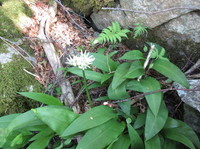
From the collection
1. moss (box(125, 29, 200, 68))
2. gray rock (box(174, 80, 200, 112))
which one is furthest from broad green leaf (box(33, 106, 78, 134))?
moss (box(125, 29, 200, 68))

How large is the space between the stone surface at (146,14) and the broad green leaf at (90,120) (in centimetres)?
126

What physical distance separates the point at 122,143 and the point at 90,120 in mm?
318

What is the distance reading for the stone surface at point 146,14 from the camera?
2.09 meters

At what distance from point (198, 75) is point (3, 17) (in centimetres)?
257

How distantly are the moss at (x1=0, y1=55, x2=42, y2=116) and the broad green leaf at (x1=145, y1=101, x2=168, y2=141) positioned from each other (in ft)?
4.26

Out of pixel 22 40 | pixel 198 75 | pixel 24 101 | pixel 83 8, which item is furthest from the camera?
pixel 83 8

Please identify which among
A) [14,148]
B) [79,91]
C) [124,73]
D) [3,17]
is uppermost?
[3,17]

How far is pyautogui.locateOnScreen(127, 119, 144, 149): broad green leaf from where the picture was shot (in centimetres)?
152

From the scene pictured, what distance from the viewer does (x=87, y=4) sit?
2.87m

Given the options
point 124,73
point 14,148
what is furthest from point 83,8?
point 14,148

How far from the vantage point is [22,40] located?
261cm

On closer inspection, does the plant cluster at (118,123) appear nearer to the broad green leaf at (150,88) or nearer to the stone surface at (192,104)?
the broad green leaf at (150,88)

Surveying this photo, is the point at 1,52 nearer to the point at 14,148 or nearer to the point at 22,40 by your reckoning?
the point at 22,40

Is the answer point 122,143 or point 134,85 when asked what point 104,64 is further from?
point 122,143
